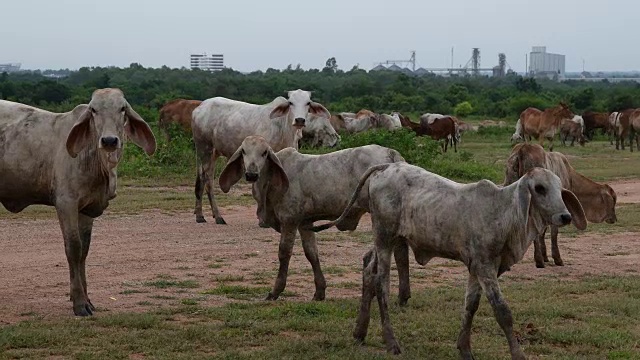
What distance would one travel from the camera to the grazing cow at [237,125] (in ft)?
46.2

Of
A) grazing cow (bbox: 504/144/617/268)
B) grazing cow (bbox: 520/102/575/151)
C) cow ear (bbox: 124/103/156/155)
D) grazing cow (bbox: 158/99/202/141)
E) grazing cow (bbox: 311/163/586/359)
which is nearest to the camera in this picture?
grazing cow (bbox: 311/163/586/359)

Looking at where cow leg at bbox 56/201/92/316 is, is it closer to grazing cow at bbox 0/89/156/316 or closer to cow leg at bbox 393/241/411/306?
grazing cow at bbox 0/89/156/316

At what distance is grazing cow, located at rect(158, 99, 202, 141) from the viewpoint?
76.7 ft

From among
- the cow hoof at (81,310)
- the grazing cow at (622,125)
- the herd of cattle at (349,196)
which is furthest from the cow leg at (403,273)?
the grazing cow at (622,125)

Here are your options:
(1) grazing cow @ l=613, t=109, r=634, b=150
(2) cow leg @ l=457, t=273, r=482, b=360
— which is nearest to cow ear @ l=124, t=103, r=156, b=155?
(2) cow leg @ l=457, t=273, r=482, b=360

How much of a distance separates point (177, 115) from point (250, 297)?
46.3 ft

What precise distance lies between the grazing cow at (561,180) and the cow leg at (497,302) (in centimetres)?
454

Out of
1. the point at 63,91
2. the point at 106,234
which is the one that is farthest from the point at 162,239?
the point at 63,91

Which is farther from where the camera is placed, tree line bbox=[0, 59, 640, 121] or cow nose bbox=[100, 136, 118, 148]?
tree line bbox=[0, 59, 640, 121]

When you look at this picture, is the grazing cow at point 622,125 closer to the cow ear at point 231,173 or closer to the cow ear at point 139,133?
the cow ear at point 231,173

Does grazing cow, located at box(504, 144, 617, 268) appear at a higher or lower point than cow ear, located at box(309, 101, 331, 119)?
lower

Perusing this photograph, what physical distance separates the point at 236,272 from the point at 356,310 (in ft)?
8.43

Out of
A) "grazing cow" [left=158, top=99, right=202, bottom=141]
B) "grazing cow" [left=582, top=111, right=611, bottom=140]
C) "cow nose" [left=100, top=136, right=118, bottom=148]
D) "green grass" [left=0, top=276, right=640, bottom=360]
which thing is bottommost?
"grazing cow" [left=582, top=111, right=611, bottom=140]

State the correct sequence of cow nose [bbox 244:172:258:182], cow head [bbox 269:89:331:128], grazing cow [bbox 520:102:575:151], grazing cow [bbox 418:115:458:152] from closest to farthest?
cow nose [bbox 244:172:258:182], cow head [bbox 269:89:331:128], grazing cow [bbox 418:115:458:152], grazing cow [bbox 520:102:575:151]
